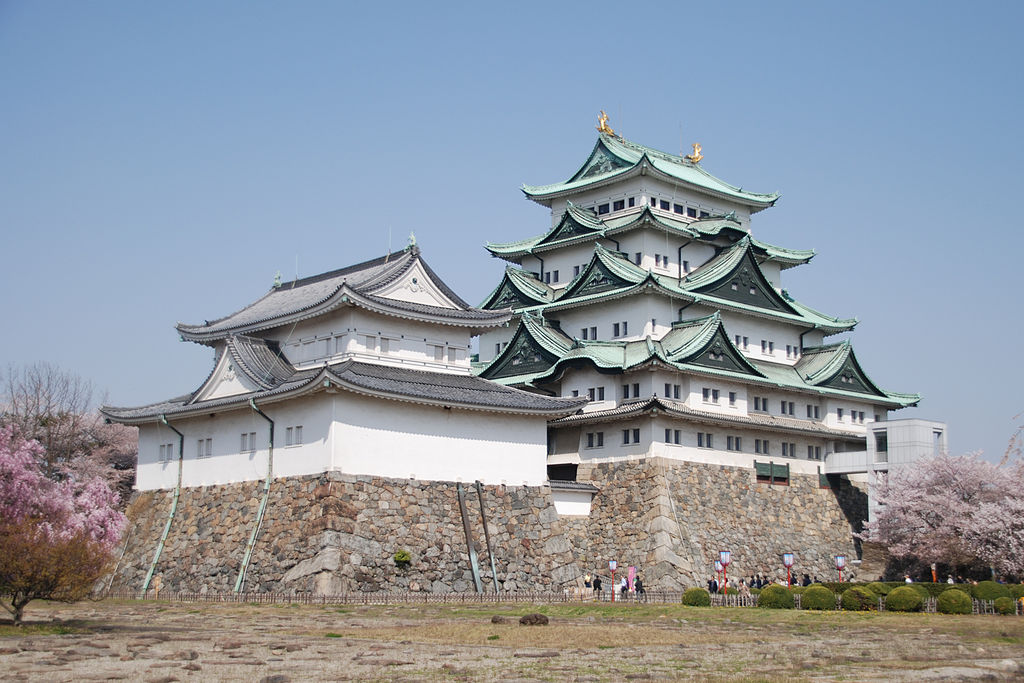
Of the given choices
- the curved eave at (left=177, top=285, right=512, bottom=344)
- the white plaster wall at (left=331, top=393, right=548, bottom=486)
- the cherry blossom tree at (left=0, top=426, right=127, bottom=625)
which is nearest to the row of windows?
the curved eave at (left=177, top=285, right=512, bottom=344)

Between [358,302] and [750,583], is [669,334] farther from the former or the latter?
[358,302]

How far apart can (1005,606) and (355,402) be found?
2430 centimetres

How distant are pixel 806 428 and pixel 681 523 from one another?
1134 cm

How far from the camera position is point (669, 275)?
62.4m

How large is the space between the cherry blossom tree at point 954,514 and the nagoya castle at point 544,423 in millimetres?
3607

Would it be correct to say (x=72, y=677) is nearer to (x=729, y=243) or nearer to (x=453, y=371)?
(x=453, y=371)

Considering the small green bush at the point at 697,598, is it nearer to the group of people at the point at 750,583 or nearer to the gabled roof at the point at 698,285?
the group of people at the point at 750,583

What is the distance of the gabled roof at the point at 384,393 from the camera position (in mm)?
42688

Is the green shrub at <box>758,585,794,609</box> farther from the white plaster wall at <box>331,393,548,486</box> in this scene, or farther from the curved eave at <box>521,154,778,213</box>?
the curved eave at <box>521,154,778,213</box>

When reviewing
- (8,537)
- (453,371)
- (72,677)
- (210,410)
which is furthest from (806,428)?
(72,677)

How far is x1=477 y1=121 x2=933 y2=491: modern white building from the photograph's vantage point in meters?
55.0

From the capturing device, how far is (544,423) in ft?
163

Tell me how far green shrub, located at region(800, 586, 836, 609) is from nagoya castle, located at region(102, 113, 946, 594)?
9792mm

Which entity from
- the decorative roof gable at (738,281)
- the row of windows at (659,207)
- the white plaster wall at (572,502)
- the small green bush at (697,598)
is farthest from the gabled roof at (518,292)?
the small green bush at (697,598)
